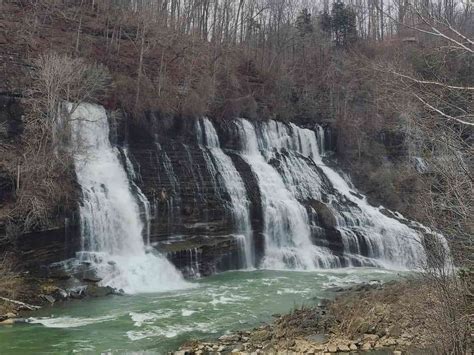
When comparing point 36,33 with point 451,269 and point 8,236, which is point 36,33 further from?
point 451,269

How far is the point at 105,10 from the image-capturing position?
126 ft

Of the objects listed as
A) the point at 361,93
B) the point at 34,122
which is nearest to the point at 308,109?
the point at 361,93

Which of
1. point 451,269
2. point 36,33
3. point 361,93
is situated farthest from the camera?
point 361,93

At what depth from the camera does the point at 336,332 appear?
12.1m

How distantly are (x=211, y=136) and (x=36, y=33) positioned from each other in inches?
524

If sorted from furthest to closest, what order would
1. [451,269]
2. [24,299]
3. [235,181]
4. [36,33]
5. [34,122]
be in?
[36,33] → [235,181] → [34,122] → [24,299] → [451,269]

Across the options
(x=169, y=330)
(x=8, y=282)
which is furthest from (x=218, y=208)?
(x=169, y=330)

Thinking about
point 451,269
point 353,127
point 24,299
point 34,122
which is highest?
point 353,127

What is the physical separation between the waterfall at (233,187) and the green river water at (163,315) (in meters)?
3.33

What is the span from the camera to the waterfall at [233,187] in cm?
2489

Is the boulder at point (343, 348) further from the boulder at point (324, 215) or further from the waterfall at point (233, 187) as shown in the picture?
the boulder at point (324, 215)

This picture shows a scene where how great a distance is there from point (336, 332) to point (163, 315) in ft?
18.7

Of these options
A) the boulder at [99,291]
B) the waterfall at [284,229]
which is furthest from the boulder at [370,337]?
the waterfall at [284,229]

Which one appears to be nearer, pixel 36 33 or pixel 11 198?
pixel 11 198
